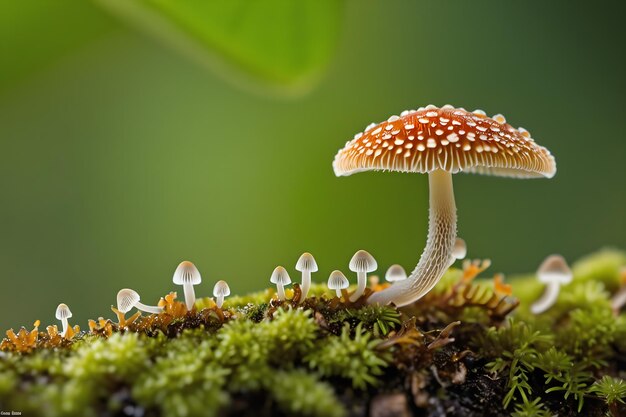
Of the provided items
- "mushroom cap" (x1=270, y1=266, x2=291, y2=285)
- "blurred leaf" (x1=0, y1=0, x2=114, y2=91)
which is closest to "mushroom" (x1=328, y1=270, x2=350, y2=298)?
"mushroom cap" (x1=270, y1=266, x2=291, y2=285)

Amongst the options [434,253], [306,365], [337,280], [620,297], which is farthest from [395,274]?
[620,297]

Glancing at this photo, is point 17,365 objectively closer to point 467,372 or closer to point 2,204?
point 467,372

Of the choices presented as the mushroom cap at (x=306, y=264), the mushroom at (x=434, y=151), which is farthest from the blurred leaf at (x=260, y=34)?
the mushroom cap at (x=306, y=264)

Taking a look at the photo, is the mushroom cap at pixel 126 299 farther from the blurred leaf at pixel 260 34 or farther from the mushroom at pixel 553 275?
the mushroom at pixel 553 275

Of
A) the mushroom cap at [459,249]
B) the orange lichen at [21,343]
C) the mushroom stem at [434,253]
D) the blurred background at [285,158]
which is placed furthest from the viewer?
the blurred background at [285,158]

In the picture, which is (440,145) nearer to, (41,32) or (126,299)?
(126,299)
